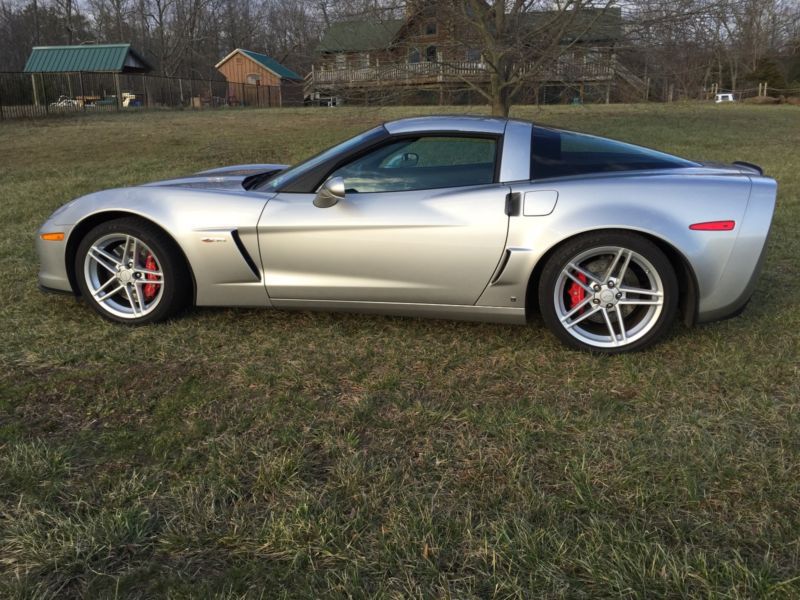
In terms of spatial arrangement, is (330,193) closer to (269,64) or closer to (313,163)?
(313,163)

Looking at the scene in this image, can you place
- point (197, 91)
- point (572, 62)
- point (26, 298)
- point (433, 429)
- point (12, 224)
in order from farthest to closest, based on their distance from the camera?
point (197, 91), point (572, 62), point (12, 224), point (26, 298), point (433, 429)

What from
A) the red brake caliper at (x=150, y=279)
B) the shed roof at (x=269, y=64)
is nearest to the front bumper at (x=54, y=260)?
the red brake caliper at (x=150, y=279)

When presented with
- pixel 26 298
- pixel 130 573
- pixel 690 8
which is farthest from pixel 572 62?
pixel 130 573

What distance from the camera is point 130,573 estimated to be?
5.90 feet

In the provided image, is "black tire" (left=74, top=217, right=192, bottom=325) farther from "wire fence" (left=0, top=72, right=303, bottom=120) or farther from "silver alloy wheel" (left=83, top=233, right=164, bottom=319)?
"wire fence" (left=0, top=72, right=303, bottom=120)

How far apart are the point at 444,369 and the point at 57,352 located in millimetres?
2040


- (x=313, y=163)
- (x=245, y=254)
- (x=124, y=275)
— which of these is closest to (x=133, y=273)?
(x=124, y=275)

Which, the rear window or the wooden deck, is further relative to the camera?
the wooden deck

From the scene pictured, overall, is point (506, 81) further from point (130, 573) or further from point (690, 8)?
point (130, 573)

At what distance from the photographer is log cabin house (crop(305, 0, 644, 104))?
9891 mm

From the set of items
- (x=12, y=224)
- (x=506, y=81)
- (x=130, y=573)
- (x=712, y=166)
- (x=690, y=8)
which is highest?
(x=690, y=8)

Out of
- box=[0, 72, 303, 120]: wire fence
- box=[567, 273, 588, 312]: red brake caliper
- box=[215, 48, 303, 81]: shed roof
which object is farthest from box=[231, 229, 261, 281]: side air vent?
box=[215, 48, 303, 81]: shed roof

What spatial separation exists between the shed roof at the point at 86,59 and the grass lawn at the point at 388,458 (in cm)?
3604

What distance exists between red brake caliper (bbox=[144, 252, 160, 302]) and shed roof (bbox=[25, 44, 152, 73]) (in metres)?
35.8
